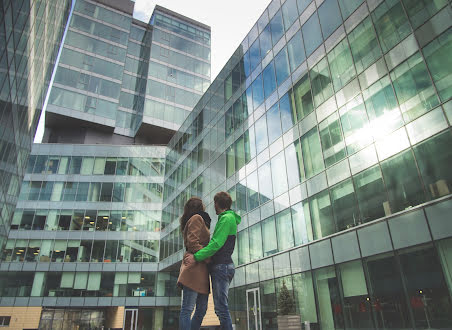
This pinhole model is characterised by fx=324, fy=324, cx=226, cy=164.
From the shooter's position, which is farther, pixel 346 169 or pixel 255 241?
pixel 255 241

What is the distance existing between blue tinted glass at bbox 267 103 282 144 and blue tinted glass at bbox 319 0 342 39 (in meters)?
5.21

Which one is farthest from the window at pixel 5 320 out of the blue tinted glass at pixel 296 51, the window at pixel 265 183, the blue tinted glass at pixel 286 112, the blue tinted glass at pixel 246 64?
the blue tinted glass at pixel 296 51

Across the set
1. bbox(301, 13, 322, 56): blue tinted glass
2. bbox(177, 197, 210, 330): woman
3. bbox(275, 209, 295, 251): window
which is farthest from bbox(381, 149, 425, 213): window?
bbox(177, 197, 210, 330): woman

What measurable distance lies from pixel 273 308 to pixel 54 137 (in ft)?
131

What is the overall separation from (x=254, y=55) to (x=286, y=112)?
23.0ft

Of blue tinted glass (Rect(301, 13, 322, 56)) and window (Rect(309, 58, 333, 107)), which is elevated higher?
blue tinted glass (Rect(301, 13, 322, 56))

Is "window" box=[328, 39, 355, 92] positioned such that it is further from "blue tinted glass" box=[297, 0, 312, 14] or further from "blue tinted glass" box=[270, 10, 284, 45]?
"blue tinted glass" box=[270, 10, 284, 45]

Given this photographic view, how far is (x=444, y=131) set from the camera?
36.2ft

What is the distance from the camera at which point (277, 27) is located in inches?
849

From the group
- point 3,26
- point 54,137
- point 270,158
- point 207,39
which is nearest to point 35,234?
point 54,137

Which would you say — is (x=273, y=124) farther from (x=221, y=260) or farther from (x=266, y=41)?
(x=221, y=260)

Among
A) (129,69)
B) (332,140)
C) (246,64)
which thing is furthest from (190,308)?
(129,69)

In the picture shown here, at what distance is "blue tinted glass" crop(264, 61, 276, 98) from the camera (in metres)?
21.1

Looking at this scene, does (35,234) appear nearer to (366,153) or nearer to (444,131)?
(366,153)
